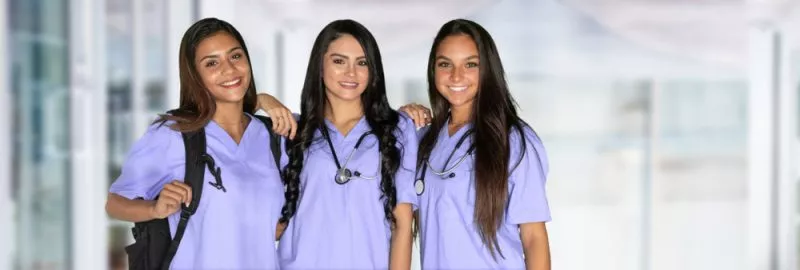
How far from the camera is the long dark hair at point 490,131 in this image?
6.63 ft

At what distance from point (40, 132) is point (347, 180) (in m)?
2.01

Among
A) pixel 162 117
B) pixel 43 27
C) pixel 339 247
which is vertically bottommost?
pixel 339 247

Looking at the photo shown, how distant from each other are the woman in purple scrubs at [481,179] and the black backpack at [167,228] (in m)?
0.49

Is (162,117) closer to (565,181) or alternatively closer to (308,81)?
(308,81)

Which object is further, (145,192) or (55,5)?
(55,5)

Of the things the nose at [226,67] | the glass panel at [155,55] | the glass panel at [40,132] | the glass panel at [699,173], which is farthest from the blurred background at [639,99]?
the nose at [226,67]

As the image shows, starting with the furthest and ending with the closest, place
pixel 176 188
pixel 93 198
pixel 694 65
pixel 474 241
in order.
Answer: pixel 694 65, pixel 93 198, pixel 474 241, pixel 176 188

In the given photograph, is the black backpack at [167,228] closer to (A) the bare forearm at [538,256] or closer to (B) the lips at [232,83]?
(B) the lips at [232,83]

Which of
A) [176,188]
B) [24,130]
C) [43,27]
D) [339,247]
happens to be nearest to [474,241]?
[339,247]

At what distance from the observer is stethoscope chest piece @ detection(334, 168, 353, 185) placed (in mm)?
1993

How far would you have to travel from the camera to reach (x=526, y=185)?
2.07 meters

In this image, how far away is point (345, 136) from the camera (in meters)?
2.09

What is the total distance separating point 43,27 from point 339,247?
213 cm

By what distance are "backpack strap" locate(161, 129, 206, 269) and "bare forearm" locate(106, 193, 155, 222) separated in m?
0.07
